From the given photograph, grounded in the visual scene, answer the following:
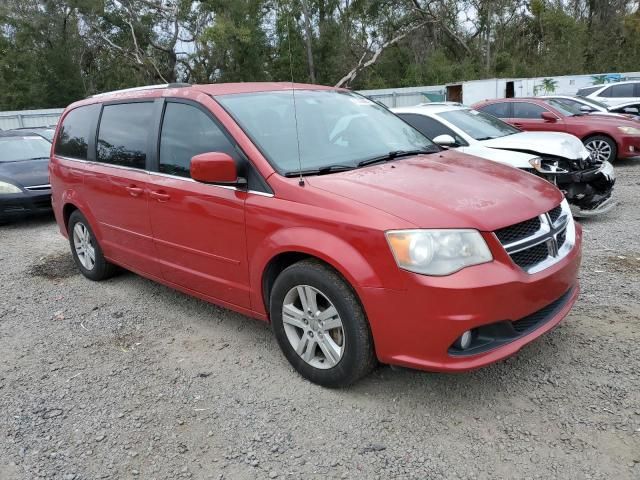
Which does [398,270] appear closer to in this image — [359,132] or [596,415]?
[596,415]

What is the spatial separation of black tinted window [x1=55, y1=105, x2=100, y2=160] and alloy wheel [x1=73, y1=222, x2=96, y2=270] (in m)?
0.71

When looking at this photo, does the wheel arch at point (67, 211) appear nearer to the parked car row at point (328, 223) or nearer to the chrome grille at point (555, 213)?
the parked car row at point (328, 223)

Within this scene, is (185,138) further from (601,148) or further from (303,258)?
(601,148)

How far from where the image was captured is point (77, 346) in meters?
4.08

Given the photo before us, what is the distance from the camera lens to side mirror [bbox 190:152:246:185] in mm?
3234

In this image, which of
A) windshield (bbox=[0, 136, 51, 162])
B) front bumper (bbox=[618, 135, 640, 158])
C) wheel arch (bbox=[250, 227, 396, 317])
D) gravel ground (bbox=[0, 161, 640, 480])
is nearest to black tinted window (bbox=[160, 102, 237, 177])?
wheel arch (bbox=[250, 227, 396, 317])

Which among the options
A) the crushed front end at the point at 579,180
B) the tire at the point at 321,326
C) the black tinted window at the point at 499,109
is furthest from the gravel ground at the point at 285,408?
the black tinted window at the point at 499,109

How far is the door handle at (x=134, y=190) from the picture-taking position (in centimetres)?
419

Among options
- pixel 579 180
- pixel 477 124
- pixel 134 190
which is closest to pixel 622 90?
pixel 477 124

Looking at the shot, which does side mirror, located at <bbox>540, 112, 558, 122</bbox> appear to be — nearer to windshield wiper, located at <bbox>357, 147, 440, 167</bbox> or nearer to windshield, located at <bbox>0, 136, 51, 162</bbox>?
windshield wiper, located at <bbox>357, 147, 440, 167</bbox>

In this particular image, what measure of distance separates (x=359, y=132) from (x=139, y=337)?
2.26 meters

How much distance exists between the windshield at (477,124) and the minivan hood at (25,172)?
6228 mm

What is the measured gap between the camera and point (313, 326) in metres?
3.15

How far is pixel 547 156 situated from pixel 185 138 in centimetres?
458
